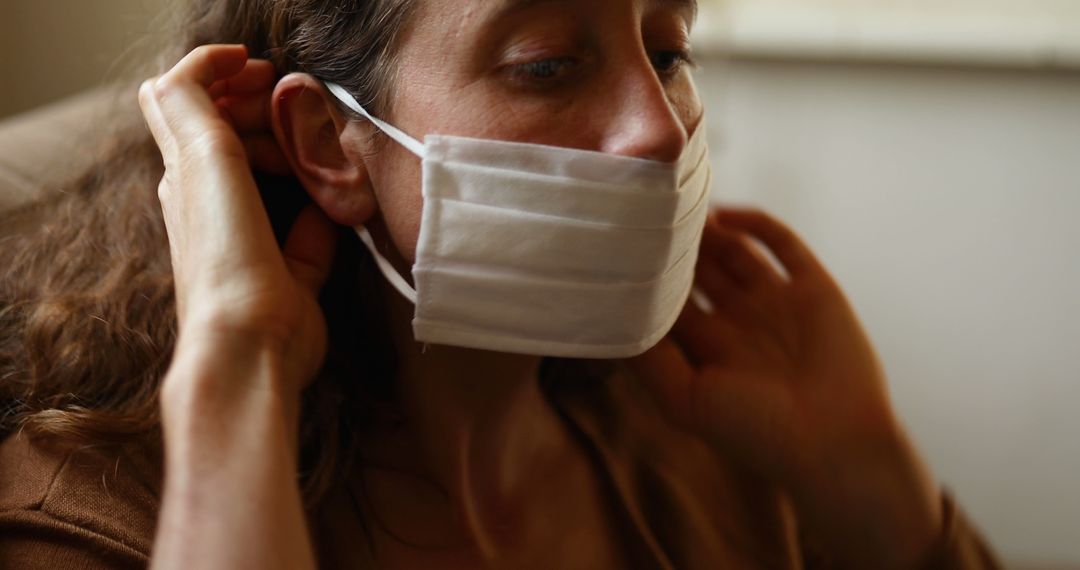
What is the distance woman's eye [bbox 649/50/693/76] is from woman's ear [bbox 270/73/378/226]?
336mm

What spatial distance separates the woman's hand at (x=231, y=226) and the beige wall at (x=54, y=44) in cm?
102

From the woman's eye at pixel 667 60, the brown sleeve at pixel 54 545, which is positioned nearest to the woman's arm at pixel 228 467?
the brown sleeve at pixel 54 545

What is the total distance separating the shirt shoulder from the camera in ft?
3.00

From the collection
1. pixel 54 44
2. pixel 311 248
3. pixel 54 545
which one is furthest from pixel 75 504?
pixel 54 44

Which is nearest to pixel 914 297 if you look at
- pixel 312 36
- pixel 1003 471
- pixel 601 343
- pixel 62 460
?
pixel 1003 471

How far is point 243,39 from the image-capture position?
3.81ft

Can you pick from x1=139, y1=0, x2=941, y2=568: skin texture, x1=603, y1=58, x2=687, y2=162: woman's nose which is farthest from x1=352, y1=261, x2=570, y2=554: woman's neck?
x1=603, y1=58, x2=687, y2=162: woman's nose

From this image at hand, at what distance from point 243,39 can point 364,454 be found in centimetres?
51

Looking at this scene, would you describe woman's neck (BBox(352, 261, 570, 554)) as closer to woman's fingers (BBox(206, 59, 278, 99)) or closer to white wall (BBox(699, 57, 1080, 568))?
woman's fingers (BBox(206, 59, 278, 99))

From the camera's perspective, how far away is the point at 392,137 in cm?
101

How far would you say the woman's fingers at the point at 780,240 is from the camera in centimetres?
138

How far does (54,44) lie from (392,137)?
1.33 meters

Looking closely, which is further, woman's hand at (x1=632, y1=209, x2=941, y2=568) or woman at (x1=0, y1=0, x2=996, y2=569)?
woman's hand at (x1=632, y1=209, x2=941, y2=568)

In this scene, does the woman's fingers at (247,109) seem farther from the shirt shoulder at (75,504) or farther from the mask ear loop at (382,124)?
the shirt shoulder at (75,504)
